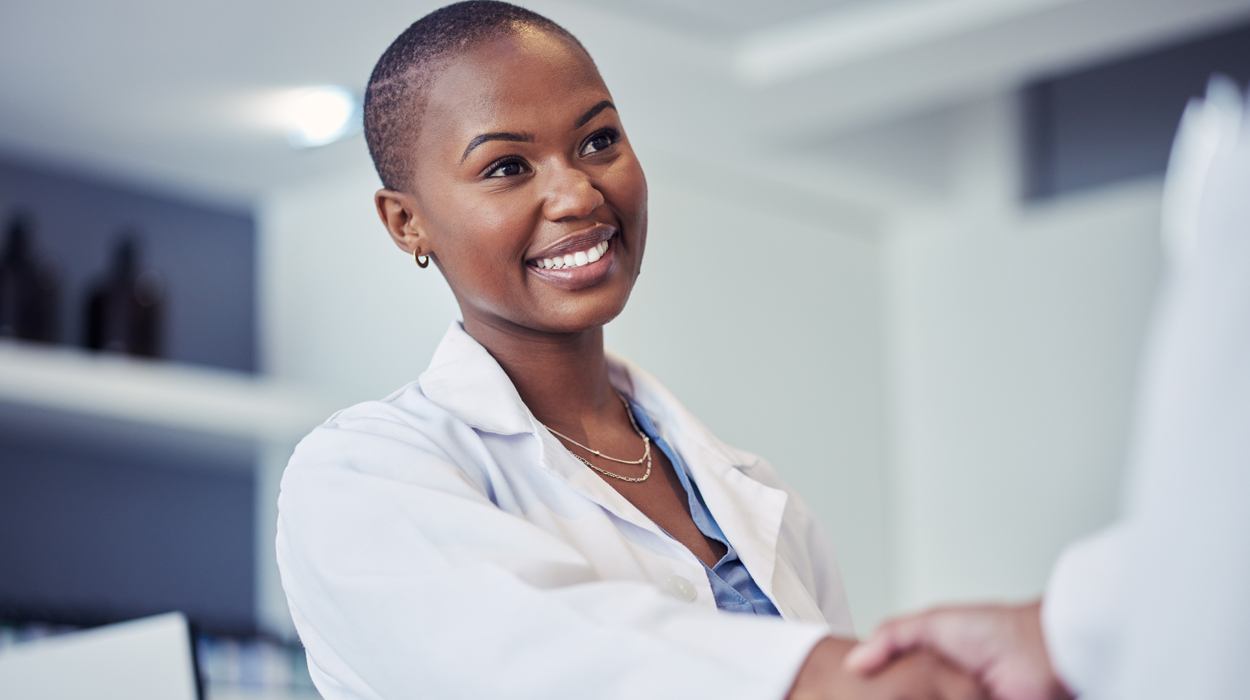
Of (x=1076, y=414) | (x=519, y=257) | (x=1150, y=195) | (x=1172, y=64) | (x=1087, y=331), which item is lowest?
(x=1076, y=414)

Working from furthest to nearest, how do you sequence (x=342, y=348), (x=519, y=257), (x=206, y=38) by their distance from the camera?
(x=342, y=348) → (x=206, y=38) → (x=519, y=257)

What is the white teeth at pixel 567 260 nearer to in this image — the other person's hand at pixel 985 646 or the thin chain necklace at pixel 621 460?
the thin chain necklace at pixel 621 460

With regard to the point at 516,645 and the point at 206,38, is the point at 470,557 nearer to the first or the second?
the point at 516,645

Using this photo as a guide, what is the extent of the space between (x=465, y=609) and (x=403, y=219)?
1.46 feet

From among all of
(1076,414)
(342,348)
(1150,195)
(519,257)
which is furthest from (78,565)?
(1150,195)

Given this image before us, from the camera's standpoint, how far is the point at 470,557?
789mm

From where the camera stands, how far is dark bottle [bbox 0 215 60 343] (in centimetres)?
235

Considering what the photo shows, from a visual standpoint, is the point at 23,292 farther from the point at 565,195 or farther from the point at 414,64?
the point at 565,195

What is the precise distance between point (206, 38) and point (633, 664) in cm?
171

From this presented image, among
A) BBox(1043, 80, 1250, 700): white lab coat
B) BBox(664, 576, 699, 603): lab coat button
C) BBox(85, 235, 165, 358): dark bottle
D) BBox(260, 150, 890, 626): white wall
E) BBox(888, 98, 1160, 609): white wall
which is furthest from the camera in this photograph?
BBox(888, 98, 1160, 609): white wall

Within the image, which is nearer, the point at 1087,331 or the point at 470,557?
the point at 470,557

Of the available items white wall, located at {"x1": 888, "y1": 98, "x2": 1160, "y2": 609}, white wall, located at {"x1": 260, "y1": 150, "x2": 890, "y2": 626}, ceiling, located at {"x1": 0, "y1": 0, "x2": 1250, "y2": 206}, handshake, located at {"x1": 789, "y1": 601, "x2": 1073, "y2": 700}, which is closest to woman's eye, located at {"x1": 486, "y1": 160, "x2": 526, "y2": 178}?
handshake, located at {"x1": 789, "y1": 601, "x2": 1073, "y2": 700}

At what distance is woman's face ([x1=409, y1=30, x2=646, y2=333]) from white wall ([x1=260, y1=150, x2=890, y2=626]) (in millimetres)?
1498

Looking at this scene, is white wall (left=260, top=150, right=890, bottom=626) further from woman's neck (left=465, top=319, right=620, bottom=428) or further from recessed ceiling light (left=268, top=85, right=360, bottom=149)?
woman's neck (left=465, top=319, right=620, bottom=428)
